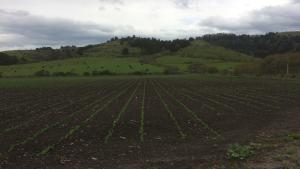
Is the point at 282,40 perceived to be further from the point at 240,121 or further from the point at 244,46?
the point at 240,121

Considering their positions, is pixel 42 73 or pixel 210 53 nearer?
pixel 42 73

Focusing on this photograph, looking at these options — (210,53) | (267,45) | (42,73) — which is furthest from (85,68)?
(267,45)

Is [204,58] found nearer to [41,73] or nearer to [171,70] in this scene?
[171,70]

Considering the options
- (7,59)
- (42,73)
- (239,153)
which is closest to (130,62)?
(42,73)

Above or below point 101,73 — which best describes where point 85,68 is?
above

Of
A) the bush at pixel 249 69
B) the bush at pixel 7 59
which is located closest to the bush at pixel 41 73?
the bush at pixel 7 59

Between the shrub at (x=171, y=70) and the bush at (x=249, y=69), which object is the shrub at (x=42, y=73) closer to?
the shrub at (x=171, y=70)

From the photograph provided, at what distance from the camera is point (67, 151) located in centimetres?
1260

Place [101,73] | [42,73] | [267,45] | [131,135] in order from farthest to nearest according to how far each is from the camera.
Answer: [267,45], [101,73], [42,73], [131,135]

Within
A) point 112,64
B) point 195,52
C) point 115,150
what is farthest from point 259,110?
point 195,52

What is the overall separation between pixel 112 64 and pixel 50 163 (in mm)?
117389

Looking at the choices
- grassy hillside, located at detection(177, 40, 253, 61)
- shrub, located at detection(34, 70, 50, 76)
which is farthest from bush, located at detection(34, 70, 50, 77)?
grassy hillside, located at detection(177, 40, 253, 61)

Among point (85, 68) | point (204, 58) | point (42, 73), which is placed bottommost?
point (42, 73)

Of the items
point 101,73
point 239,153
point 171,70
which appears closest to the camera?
point 239,153
